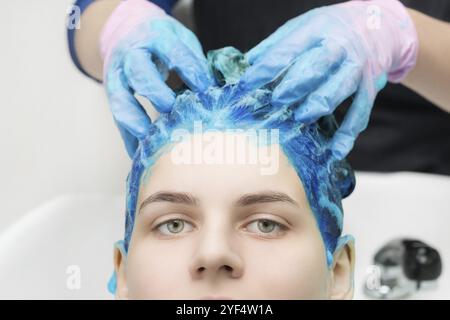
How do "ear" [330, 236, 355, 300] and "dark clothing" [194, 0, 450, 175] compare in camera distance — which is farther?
"dark clothing" [194, 0, 450, 175]

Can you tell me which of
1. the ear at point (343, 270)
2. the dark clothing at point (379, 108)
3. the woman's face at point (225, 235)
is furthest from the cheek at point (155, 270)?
the dark clothing at point (379, 108)

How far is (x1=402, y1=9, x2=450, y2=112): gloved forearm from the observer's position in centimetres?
125

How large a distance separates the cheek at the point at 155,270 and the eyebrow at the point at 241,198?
0.06 meters

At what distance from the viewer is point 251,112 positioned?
1026 mm

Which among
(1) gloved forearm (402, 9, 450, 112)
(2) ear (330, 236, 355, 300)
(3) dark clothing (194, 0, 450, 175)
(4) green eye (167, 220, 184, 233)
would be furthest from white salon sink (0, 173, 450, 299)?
(4) green eye (167, 220, 184, 233)

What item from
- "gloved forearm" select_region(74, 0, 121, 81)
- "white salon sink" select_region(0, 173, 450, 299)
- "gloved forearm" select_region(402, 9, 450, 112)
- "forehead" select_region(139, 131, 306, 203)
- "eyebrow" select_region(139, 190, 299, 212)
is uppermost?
"gloved forearm" select_region(74, 0, 121, 81)

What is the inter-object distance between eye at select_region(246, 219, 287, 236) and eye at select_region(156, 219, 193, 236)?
9 centimetres

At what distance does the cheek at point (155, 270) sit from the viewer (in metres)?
0.96

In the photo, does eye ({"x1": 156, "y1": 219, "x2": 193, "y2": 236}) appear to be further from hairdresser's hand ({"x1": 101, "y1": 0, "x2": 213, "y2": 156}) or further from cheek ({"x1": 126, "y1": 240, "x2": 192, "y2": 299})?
hairdresser's hand ({"x1": 101, "y1": 0, "x2": 213, "y2": 156})

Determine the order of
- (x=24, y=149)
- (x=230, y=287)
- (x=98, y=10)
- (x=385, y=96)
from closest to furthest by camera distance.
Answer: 1. (x=230, y=287)
2. (x=98, y=10)
3. (x=385, y=96)
4. (x=24, y=149)

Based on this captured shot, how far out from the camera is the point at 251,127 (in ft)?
3.35
